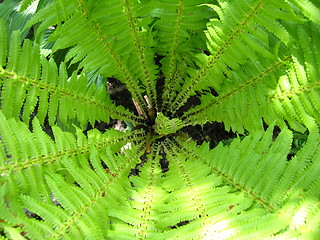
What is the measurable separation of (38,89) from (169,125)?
795mm

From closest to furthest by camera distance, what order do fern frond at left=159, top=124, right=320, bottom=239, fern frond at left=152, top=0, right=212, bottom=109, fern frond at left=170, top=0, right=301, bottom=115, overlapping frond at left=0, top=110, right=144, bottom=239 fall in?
fern frond at left=159, top=124, right=320, bottom=239, overlapping frond at left=0, top=110, right=144, bottom=239, fern frond at left=170, top=0, right=301, bottom=115, fern frond at left=152, top=0, right=212, bottom=109

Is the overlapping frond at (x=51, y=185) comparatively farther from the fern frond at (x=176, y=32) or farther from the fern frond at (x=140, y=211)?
the fern frond at (x=176, y=32)

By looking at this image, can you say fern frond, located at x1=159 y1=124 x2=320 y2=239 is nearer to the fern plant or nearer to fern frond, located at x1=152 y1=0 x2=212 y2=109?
the fern plant

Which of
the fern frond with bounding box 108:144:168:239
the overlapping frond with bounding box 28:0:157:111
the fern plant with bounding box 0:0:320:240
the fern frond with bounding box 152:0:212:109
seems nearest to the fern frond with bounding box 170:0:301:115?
the fern plant with bounding box 0:0:320:240

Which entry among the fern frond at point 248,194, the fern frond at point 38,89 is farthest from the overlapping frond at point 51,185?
the fern frond at point 248,194

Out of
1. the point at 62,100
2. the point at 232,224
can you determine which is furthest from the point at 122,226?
the point at 62,100

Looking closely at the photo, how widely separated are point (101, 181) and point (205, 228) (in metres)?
0.61

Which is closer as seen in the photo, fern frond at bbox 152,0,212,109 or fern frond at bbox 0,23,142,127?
fern frond at bbox 0,23,142,127

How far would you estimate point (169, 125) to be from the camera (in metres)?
1.86

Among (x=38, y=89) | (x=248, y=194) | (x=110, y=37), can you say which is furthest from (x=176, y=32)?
(x=248, y=194)

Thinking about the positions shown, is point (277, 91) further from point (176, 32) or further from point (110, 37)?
point (110, 37)

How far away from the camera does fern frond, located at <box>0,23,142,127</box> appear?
148 cm

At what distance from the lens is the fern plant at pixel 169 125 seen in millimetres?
1158

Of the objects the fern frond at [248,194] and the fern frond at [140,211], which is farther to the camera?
the fern frond at [140,211]
